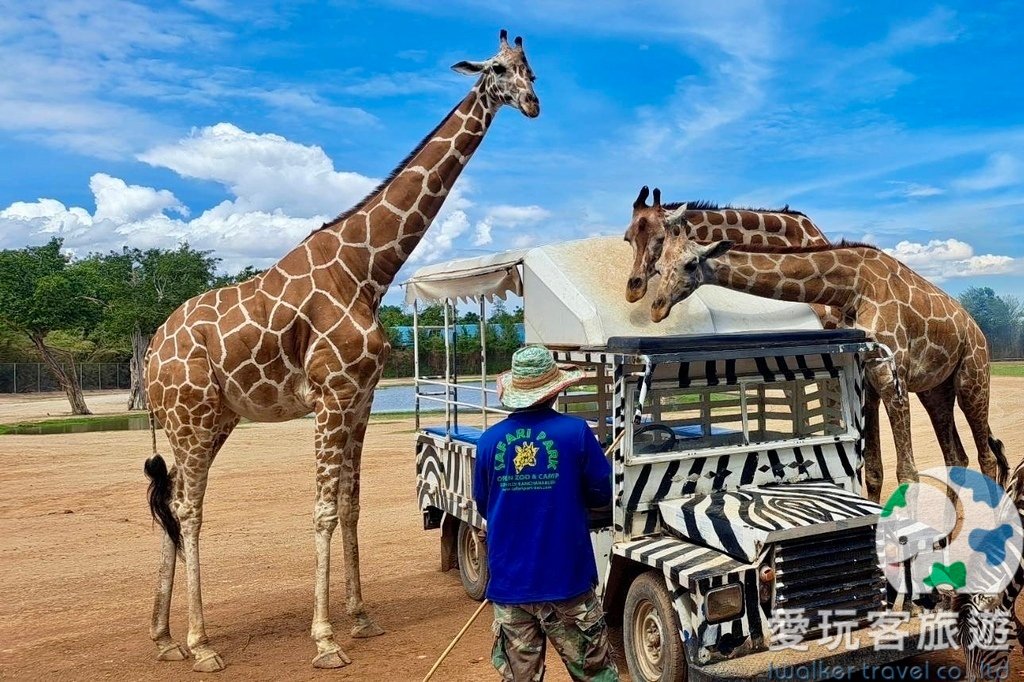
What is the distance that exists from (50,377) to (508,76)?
48.1 metres

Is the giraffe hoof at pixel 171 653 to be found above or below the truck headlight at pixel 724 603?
below

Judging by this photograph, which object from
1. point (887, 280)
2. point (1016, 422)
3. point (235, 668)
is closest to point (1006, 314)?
point (1016, 422)

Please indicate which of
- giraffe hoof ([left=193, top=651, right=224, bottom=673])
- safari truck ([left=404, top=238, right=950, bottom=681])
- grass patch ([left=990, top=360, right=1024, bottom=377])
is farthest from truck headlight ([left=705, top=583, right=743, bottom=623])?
grass patch ([left=990, top=360, right=1024, bottom=377])

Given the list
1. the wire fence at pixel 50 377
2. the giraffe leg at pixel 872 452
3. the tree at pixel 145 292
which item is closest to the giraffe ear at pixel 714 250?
the giraffe leg at pixel 872 452

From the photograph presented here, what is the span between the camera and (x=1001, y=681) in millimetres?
4773

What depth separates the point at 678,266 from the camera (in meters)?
6.49

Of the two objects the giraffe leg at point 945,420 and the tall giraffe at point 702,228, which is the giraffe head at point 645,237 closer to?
the tall giraffe at point 702,228

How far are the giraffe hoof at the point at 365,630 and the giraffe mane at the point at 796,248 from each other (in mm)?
4489

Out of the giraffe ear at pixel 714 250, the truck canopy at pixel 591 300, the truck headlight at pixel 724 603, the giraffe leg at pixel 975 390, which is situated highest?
the giraffe ear at pixel 714 250

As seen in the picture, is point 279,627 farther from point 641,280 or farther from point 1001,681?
point 1001,681

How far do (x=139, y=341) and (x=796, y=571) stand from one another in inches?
1402

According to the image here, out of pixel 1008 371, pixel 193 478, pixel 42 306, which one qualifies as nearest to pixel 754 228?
pixel 193 478

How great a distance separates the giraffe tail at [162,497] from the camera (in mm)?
6812

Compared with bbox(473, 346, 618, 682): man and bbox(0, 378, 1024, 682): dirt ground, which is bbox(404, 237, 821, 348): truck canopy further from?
bbox(0, 378, 1024, 682): dirt ground
